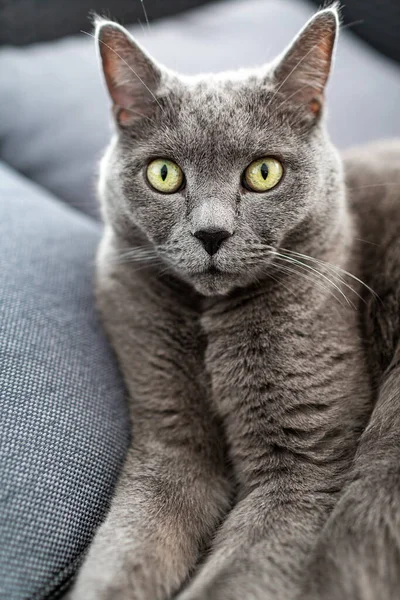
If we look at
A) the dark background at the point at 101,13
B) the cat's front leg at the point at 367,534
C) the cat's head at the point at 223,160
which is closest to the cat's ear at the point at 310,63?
the cat's head at the point at 223,160

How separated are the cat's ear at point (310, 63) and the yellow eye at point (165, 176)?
25 cm

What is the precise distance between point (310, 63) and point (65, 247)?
2.30 ft

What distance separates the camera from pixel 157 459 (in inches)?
41.3

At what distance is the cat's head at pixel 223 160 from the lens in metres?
0.97

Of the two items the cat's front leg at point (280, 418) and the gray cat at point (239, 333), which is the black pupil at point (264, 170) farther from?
the cat's front leg at point (280, 418)

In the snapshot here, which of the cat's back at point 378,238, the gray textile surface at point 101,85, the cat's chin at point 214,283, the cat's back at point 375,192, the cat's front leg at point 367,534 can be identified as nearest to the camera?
the cat's front leg at point 367,534

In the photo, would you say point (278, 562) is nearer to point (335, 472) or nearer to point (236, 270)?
point (335, 472)

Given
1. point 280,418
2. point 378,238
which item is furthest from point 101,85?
point 280,418

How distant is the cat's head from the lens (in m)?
0.97

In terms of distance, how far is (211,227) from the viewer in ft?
3.01

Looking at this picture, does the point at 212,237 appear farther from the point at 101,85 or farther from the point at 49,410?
the point at 101,85

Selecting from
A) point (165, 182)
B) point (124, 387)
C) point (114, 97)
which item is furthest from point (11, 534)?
point (114, 97)

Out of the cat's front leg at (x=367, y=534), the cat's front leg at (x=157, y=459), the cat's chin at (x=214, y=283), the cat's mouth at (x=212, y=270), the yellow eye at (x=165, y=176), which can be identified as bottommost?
the cat's front leg at (x=157, y=459)

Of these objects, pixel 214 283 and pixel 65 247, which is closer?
pixel 214 283
